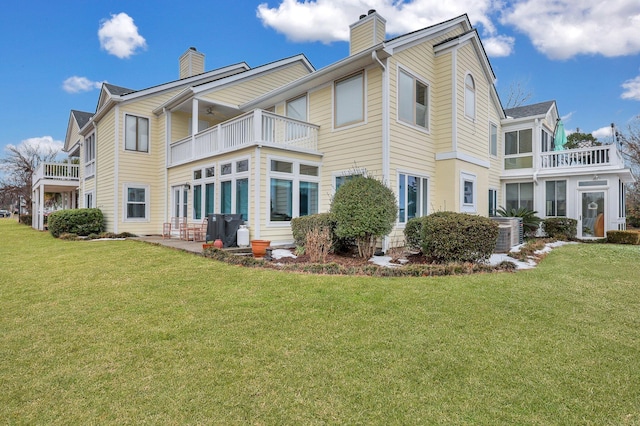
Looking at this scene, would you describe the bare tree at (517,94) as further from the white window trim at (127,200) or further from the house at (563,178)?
the white window trim at (127,200)

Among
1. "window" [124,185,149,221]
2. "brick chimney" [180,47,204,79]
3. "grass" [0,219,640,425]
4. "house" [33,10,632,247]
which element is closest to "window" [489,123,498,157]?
"house" [33,10,632,247]

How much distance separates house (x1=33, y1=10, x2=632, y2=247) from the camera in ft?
33.7

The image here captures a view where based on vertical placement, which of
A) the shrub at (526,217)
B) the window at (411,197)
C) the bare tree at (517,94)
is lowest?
the shrub at (526,217)

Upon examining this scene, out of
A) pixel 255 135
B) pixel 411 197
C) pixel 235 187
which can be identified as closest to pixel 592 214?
pixel 411 197

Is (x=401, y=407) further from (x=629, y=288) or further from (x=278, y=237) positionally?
(x=278, y=237)

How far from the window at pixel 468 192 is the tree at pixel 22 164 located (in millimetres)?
43500

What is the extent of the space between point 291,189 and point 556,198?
41.6 ft

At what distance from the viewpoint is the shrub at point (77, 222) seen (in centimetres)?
1482

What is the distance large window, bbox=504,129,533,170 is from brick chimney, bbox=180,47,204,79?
16.2 meters

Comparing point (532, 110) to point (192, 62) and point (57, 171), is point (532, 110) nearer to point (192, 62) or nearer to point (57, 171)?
point (192, 62)

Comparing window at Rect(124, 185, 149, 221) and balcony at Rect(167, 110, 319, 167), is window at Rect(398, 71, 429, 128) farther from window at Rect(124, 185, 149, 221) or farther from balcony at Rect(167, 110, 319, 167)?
window at Rect(124, 185, 149, 221)

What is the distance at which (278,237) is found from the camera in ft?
35.2

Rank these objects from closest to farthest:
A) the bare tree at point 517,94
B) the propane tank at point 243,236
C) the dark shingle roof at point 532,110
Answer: the propane tank at point 243,236 → the dark shingle roof at point 532,110 → the bare tree at point 517,94

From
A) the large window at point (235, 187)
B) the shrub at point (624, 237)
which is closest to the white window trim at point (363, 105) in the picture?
the large window at point (235, 187)
